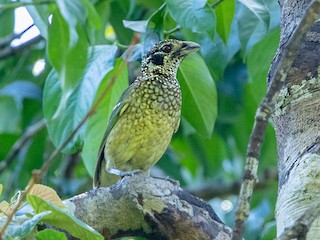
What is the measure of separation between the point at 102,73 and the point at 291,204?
130cm

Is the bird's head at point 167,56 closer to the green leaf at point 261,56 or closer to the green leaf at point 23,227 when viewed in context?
the green leaf at point 261,56

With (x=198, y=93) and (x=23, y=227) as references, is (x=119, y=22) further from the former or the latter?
(x=23, y=227)

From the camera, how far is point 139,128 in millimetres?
4562

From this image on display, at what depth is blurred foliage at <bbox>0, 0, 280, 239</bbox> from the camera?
2.62 m

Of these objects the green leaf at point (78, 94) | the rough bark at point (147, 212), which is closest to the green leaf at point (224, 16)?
the green leaf at point (78, 94)

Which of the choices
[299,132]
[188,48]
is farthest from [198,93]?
[299,132]

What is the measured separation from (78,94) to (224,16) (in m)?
0.71

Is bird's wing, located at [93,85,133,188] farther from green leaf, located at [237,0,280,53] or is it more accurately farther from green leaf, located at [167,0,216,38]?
green leaf, located at [167,0,216,38]

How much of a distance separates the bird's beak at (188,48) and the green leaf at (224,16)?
0.30 meters

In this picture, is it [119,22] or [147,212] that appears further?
[119,22]

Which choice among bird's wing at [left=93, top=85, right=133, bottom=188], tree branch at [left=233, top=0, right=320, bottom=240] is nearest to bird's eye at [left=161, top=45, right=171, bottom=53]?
bird's wing at [left=93, top=85, right=133, bottom=188]

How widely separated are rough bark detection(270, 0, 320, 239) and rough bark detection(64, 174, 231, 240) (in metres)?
0.33

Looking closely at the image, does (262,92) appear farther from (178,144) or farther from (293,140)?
(178,144)

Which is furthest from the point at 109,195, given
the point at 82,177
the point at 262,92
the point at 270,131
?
the point at 82,177
